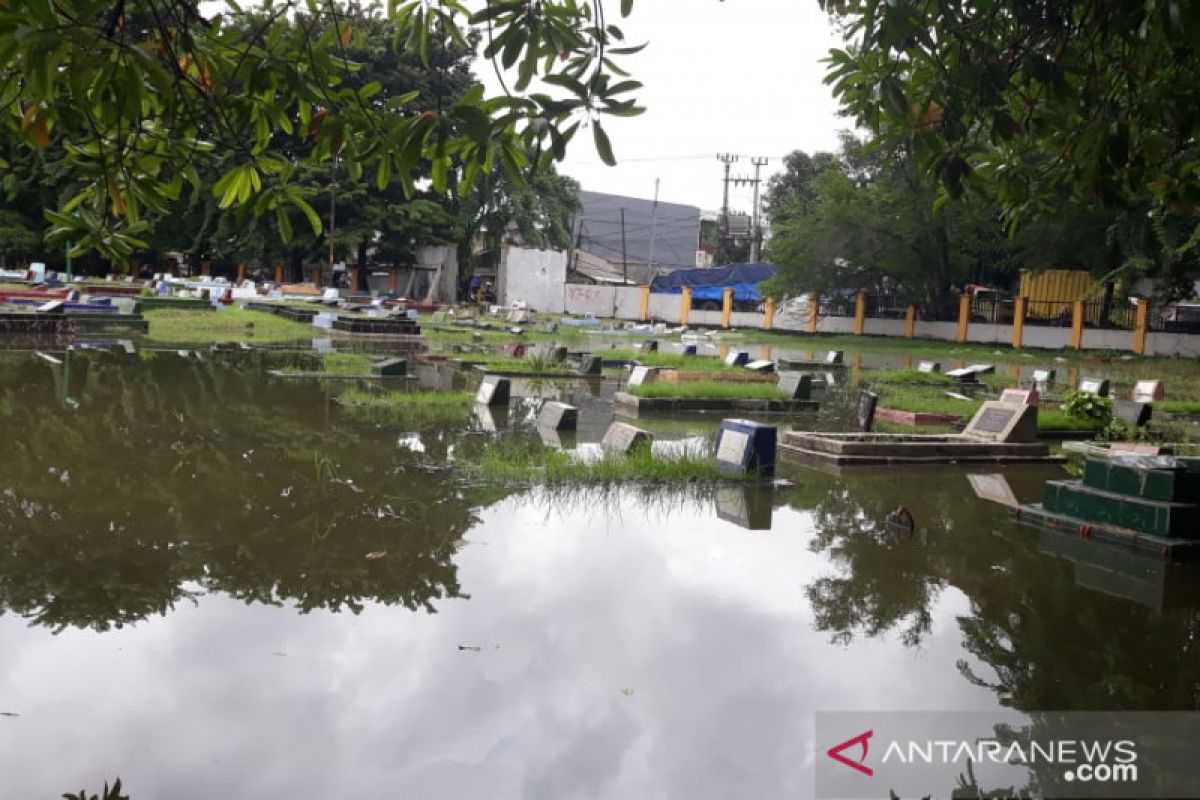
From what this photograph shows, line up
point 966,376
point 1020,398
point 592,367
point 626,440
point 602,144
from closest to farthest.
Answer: point 602,144, point 626,440, point 1020,398, point 592,367, point 966,376

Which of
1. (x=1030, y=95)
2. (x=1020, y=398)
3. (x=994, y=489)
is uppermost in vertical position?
(x=1030, y=95)

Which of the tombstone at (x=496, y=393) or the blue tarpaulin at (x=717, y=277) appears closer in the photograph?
the tombstone at (x=496, y=393)

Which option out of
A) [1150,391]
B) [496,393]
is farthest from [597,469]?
[1150,391]

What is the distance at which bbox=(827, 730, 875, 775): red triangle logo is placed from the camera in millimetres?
4277

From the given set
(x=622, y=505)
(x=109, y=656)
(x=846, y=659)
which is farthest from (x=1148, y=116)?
(x=109, y=656)

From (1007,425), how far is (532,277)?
137 ft

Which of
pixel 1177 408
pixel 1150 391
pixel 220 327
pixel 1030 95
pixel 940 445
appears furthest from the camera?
pixel 220 327

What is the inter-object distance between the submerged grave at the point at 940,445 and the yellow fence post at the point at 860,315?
104ft

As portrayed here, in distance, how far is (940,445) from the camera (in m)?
12.0

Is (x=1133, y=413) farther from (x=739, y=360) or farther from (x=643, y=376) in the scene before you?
(x=739, y=360)

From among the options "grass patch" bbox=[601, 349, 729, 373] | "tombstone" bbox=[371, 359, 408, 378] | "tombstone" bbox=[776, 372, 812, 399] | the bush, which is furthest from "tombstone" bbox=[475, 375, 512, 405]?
the bush

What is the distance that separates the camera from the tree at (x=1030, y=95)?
5.12m

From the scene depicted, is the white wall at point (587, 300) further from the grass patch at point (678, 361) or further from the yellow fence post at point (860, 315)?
the grass patch at point (678, 361)
